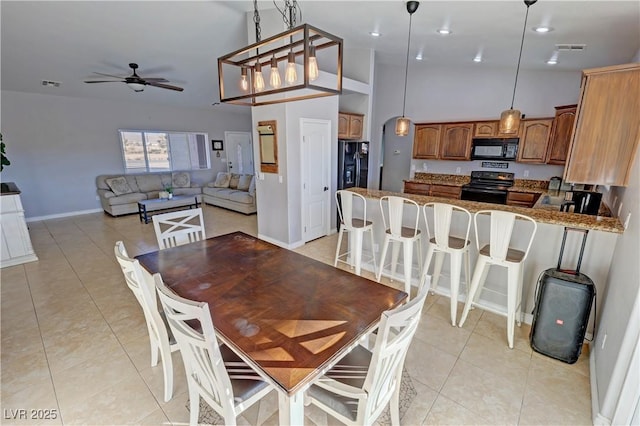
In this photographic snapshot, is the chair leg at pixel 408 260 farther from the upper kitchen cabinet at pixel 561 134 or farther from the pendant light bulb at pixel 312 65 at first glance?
the upper kitchen cabinet at pixel 561 134

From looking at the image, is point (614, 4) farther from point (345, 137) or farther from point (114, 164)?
point (114, 164)

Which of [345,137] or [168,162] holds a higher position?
[345,137]

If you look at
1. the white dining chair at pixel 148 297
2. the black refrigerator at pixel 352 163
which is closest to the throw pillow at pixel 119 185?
the black refrigerator at pixel 352 163

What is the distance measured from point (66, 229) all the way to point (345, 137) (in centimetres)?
563

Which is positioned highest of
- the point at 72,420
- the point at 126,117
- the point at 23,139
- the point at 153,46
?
the point at 153,46

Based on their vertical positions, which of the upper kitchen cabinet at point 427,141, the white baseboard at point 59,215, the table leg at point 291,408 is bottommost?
the white baseboard at point 59,215

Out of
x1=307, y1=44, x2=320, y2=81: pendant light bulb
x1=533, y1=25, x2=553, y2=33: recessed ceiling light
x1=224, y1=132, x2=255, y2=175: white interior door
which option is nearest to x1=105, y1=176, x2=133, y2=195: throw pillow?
x1=224, y1=132, x2=255, y2=175: white interior door

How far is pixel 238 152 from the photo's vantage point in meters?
9.41

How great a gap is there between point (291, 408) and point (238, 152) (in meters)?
9.12

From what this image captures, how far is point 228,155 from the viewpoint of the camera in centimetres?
906

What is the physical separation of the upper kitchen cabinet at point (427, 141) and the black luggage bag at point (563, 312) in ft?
12.6

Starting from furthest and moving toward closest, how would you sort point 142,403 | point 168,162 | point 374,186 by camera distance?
point 168,162 → point 374,186 → point 142,403

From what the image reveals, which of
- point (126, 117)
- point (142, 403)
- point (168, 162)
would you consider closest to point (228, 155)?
Answer: point (168, 162)

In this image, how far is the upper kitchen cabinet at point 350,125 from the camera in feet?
17.2
